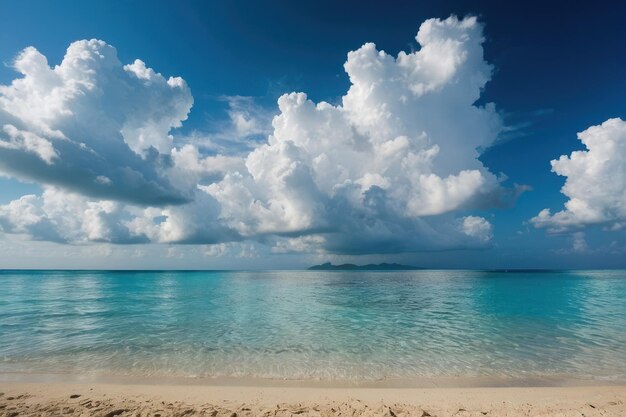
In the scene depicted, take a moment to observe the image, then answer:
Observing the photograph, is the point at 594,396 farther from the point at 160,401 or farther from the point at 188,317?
the point at 188,317

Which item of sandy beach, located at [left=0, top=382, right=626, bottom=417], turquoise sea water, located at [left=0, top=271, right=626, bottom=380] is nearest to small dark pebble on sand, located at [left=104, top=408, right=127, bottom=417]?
sandy beach, located at [left=0, top=382, right=626, bottom=417]

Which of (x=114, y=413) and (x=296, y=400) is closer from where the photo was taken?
(x=114, y=413)

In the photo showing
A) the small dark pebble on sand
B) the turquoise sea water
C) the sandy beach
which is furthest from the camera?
the turquoise sea water

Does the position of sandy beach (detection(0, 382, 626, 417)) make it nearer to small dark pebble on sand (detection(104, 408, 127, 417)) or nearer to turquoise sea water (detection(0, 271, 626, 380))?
small dark pebble on sand (detection(104, 408, 127, 417))

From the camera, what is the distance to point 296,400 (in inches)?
404

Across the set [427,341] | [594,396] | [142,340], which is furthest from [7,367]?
[594,396]

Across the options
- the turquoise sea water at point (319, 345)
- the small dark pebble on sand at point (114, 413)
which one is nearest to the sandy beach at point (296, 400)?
the small dark pebble on sand at point (114, 413)

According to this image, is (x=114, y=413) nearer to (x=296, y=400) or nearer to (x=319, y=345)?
(x=296, y=400)

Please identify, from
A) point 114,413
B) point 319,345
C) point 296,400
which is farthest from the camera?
point 319,345

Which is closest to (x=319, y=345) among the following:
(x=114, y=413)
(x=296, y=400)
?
(x=296, y=400)

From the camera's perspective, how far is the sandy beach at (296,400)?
9.20 m

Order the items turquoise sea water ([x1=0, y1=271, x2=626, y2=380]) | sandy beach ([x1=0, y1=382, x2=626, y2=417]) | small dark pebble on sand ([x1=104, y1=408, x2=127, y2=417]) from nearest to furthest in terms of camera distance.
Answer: small dark pebble on sand ([x1=104, y1=408, x2=127, y2=417]), sandy beach ([x1=0, y1=382, x2=626, y2=417]), turquoise sea water ([x1=0, y1=271, x2=626, y2=380])

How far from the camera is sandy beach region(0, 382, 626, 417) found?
362 inches

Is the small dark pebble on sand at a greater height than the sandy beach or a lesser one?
greater
